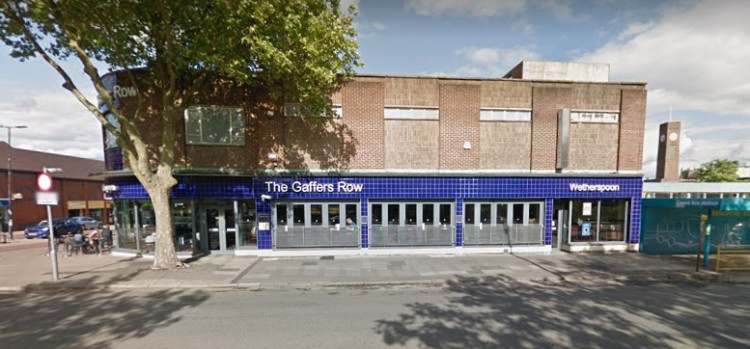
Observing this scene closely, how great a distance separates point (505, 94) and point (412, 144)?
4772 mm

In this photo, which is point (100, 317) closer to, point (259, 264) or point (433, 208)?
point (259, 264)

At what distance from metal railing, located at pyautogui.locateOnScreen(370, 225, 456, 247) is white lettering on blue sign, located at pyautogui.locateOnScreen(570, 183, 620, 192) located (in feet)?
19.0

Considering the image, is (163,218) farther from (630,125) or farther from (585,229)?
(630,125)

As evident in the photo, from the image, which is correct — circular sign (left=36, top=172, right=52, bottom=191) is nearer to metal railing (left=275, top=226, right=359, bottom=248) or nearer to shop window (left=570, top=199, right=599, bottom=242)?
metal railing (left=275, top=226, right=359, bottom=248)

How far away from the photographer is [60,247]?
14.8 metres

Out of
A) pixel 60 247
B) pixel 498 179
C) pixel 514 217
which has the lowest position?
pixel 60 247

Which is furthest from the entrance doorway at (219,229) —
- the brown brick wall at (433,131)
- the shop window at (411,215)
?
the shop window at (411,215)

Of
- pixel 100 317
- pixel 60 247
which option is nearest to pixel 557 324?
pixel 100 317

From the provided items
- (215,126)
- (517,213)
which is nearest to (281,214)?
(215,126)

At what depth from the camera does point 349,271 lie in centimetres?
1005

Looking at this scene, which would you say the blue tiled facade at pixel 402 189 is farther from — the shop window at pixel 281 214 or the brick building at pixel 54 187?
the brick building at pixel 54 187

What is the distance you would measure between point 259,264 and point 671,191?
84.2ft

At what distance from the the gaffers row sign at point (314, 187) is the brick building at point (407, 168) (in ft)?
0.15

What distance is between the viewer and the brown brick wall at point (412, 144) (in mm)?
12391
